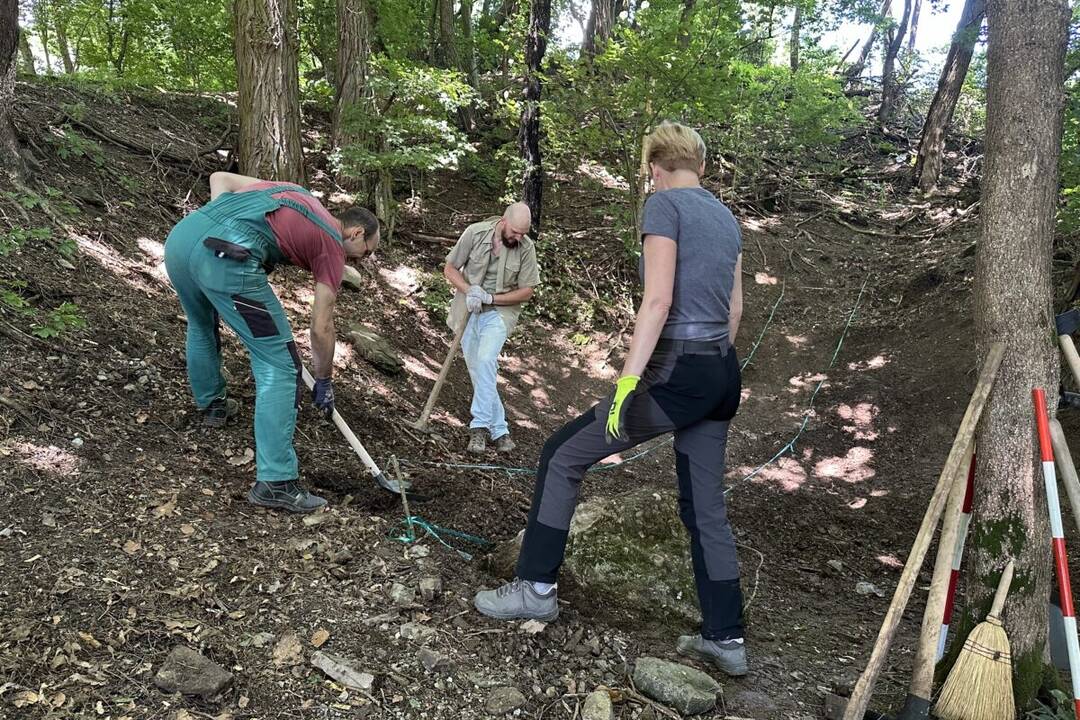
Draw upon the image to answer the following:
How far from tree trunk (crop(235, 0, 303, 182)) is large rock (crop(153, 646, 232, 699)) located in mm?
5072

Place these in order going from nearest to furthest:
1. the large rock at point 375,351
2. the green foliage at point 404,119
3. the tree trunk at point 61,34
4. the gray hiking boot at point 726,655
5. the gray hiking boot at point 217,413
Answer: the gray hiking boot at point 726,655
the gray hiking boot at point 217,413
the large rock at point 375,351
the green foliage at point 404,119
the tree trunk at point 61,34

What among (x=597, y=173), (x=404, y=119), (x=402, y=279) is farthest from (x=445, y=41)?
(x=402, y=279)

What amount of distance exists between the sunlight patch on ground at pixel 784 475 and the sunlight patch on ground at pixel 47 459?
4.41 m

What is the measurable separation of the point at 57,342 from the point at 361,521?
2201mm

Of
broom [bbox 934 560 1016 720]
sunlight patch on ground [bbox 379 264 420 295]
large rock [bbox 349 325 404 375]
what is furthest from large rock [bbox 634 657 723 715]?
sunlight patch on ground [bbox 379 264 420 295]

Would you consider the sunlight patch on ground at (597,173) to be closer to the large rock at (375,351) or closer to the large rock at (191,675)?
the large rock at (375,351)

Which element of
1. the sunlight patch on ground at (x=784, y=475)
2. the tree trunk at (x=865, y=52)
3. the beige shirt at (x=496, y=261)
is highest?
the tree trunk at (x=865, y=52)

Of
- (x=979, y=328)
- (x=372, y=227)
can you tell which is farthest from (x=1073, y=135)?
(x=372, y=227)

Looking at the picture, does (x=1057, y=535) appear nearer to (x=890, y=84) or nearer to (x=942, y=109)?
(x=942, y=109)

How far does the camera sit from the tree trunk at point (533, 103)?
8.86 metres

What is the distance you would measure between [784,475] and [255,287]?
4.18 meters

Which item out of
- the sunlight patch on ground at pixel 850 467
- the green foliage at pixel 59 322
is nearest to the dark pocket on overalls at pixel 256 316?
the green foliage at pixel 59 322

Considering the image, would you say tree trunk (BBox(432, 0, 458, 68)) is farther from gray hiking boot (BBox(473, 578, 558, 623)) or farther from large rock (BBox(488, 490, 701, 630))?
gray hiking boot (BBox(473, 578, 558, 623))

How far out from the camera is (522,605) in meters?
2.79
